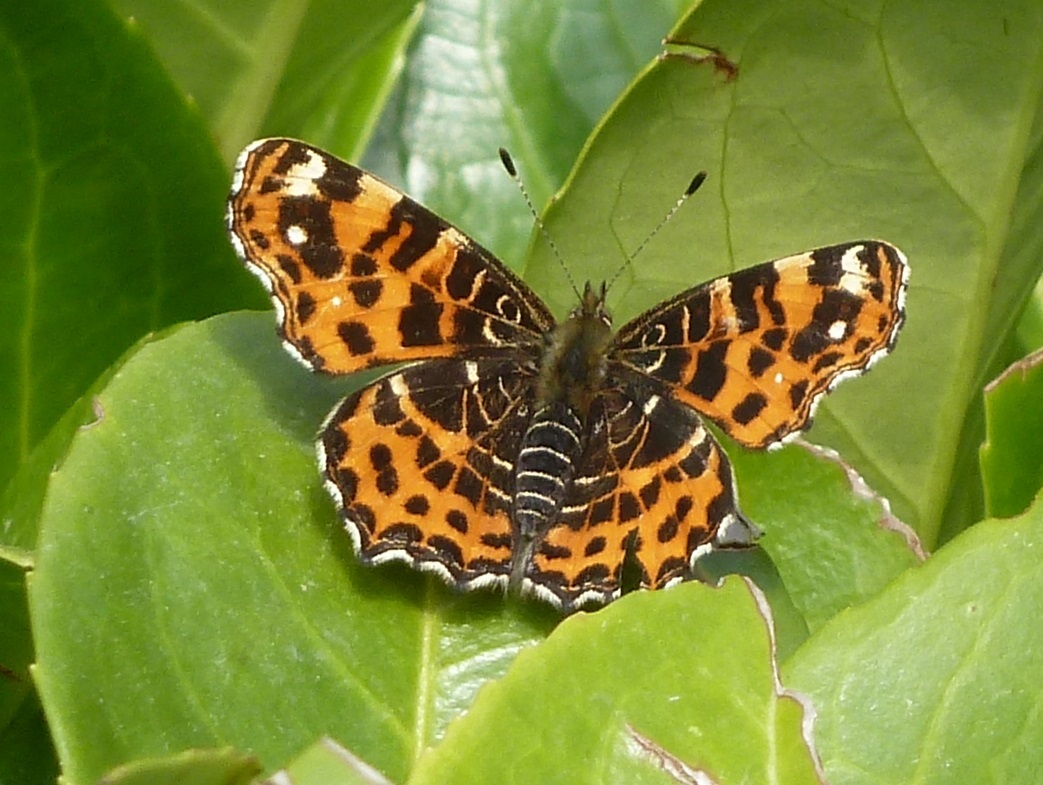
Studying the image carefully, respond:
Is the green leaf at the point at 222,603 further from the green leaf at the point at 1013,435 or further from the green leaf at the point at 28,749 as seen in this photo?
the green leaf at the point at 1013,435

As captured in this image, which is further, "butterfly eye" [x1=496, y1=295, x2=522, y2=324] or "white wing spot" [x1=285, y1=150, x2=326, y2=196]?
"butterfly eye" [x1=496, y1=295, x2=522, y2=324]

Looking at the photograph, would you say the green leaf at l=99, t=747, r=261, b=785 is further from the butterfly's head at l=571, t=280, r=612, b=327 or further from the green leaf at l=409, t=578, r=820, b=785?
the butterfly's head at l=571, t=280, r=612, b=327

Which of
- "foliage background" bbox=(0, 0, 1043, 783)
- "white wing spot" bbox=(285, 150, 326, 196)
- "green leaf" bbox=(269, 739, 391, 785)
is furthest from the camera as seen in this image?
"white wing spot" bbox=(285, 150, 326, 196)

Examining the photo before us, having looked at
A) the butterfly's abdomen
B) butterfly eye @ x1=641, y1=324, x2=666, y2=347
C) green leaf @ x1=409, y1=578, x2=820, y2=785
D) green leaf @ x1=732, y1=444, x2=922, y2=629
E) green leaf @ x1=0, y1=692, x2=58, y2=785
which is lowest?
green leaf @ x1=0, y1=692, x2=58, y2=785

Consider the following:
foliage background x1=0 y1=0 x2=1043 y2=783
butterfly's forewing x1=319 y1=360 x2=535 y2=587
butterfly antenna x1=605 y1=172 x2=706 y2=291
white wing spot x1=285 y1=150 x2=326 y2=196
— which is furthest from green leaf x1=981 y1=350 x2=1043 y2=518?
white wing spot x1=285 y1=150 x2=326 y2=196

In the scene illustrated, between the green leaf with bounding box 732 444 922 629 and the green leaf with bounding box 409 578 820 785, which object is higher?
the green leaf with bounding box 409 578 820 785
